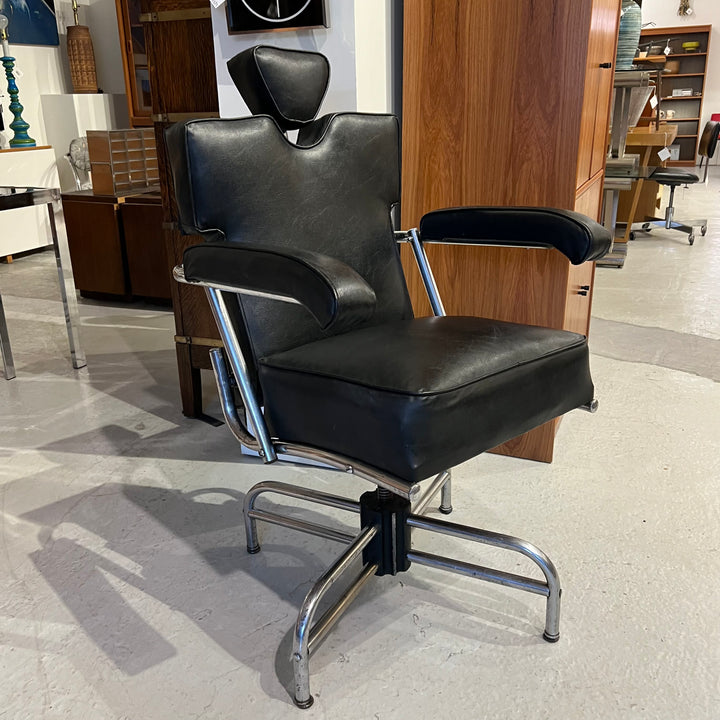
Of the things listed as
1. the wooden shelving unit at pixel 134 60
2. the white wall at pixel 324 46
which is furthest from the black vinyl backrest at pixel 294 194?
the wooden shelving unit at pixel 134 60

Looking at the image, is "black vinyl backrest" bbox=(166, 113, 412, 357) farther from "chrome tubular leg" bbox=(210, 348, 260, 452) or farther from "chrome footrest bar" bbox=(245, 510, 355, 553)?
"chrome footrest bar" bbox=(245, 510, 355, 553)

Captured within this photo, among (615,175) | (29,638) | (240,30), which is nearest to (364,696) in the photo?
(29,638)

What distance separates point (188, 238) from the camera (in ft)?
7.47

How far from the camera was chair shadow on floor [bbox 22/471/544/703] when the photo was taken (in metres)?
1.40

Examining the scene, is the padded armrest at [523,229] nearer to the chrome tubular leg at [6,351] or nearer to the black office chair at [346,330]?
the black office chair at [346,330]

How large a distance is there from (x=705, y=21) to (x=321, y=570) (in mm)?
11989

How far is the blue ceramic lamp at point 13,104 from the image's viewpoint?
15.2ft

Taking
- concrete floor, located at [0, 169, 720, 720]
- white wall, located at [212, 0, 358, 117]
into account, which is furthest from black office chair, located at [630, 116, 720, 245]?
white wall, located at [212, 0, 358, 117]

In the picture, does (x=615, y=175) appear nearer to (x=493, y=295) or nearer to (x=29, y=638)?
(x=493, y=295)

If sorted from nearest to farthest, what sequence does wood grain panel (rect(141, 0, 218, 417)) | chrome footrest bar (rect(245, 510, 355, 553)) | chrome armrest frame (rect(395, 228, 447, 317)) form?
chrome footrest bar (rect(245, 510, 355, 553))
chrome armrest frame (rect(395, 228, 447, 317))
wood grain panel (rect(141, 0, 218, 417))

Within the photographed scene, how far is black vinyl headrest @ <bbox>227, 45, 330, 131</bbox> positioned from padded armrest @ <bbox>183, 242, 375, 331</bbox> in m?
0.40

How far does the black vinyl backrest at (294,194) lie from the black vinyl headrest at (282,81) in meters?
0.04

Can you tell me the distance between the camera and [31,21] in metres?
4.94

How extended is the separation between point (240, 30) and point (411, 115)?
521 millimetres
